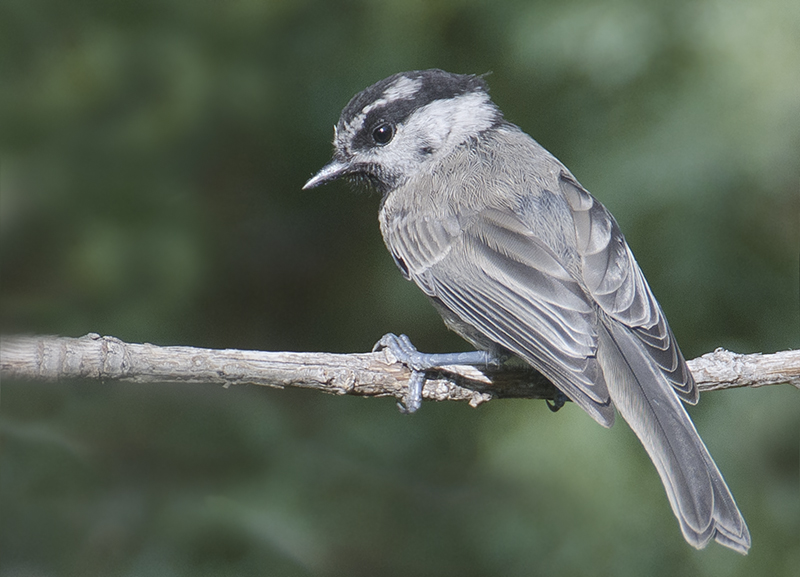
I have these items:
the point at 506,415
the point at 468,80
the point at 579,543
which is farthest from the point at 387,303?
the point at 579,543

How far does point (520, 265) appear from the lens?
97.7 inches

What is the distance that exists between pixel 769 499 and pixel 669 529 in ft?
1.31

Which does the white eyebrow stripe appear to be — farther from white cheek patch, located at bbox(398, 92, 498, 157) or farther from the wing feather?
the wing feather

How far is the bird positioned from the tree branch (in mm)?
87

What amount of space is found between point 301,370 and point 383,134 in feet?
Result: 3.69

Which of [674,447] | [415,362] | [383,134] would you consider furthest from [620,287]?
[383,134]

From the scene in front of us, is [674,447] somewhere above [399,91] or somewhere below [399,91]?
below

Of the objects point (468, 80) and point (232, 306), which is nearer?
point (468, 80)

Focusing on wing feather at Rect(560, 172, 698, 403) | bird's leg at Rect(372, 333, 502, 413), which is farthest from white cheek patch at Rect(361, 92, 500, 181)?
bird's leg at Rect(372, 333, 502, 413)

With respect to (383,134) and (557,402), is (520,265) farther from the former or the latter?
(383,134)

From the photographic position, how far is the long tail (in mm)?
2082

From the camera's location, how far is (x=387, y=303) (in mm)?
3607

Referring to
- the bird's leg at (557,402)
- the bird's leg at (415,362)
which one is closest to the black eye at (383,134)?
the bird's leg at (415,362)

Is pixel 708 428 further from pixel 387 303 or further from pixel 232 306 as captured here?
pixel 232 306
